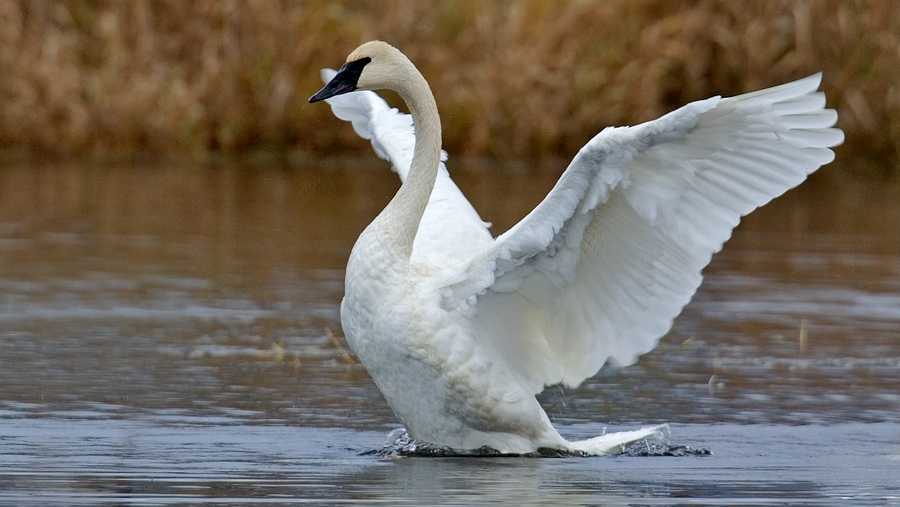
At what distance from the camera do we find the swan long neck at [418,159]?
802 centimetres

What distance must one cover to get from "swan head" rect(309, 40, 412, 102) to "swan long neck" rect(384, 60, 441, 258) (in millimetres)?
43

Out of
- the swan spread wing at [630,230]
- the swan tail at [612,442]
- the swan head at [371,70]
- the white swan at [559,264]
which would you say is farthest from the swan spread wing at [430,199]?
the swan tail at [612,442]

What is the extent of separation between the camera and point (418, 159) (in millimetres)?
8227

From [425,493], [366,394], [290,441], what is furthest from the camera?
[366,394]

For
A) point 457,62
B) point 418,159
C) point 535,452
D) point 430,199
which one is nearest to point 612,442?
point 535,452

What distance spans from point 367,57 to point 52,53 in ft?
43.3

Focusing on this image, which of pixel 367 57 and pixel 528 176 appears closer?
pixel 367 57

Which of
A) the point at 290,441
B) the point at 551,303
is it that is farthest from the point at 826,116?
the point at 290,441

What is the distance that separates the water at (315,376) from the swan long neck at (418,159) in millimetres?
963

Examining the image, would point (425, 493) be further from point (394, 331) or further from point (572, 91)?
point (572, 91)

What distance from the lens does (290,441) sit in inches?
317

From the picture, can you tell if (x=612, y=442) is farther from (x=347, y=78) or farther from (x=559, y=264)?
(x=347, y=78)

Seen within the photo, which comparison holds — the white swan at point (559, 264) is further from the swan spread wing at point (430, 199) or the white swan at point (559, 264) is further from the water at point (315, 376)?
the water at point (315, 376)

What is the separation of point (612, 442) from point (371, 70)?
1783mm
